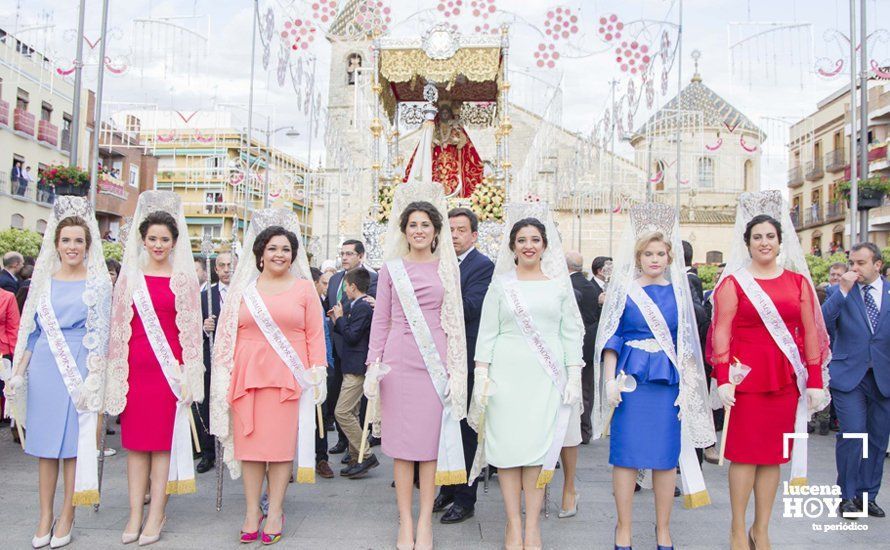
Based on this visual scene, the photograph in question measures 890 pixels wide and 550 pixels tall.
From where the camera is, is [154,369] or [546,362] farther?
[154,369]

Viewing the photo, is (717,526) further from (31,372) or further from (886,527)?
(31,372)

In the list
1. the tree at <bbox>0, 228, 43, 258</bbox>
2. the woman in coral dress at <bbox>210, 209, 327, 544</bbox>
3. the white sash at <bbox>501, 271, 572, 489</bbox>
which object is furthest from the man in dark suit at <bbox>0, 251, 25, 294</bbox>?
the tree at <bbox>0, 228, 43, 258</bbox>

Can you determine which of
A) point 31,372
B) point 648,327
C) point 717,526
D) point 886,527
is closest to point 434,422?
point 648,327

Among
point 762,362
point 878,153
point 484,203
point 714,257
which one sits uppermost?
point 878,153

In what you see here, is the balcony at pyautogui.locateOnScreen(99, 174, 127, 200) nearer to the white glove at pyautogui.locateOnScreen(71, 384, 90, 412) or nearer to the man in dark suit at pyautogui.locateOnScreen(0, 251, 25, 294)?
the man in dark suit at pyautogui.locateOnScreen(0, 251, 25, 294)

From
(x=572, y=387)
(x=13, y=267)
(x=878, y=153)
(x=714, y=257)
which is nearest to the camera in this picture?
(x=572, y=387)

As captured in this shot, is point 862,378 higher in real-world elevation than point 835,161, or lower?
lower

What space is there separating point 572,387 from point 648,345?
46 centimetres

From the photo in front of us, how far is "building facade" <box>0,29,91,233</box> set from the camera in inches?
929

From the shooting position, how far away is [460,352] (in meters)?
4.13

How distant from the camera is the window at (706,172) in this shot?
1534 inches

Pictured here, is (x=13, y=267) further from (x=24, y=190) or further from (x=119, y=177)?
(x=119, y=177)

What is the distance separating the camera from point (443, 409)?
162 inches

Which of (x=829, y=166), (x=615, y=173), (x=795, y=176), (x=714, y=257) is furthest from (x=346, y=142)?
(x=795, y=176)
